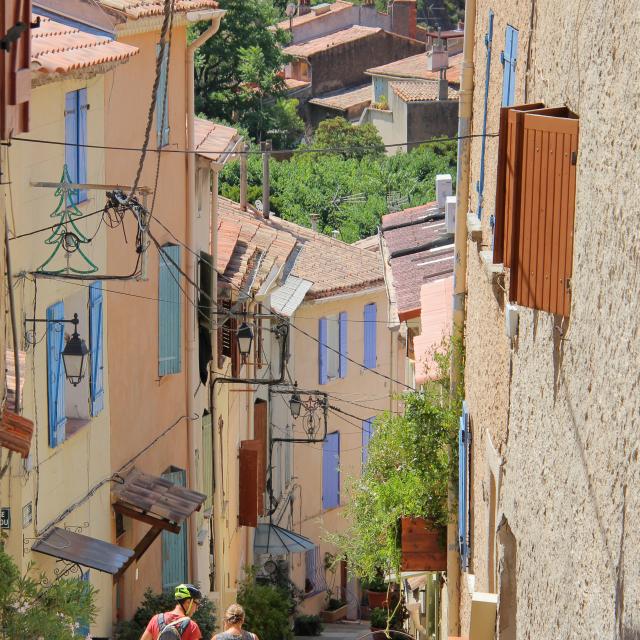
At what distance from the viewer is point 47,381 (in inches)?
470

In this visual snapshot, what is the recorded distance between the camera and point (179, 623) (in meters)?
10.7

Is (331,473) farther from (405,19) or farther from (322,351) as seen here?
(405,19)

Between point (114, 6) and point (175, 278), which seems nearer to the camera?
point (114, 6)

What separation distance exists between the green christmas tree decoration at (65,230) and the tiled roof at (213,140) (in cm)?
518

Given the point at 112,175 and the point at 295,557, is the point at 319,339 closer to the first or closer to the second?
the point at 295,557

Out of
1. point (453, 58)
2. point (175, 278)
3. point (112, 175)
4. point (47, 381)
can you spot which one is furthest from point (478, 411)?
point (453, 58)

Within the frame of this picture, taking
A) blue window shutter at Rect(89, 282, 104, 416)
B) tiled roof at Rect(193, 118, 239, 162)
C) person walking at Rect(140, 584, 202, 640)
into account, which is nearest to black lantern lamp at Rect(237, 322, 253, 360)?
tiled roof at Rect(193, 118, 239, 162)

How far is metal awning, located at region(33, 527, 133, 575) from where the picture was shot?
38.0 ft

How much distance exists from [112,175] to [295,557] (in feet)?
50.0

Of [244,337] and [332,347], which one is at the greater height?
[332,347]

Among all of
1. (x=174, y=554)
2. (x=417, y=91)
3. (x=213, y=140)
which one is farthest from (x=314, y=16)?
(x=174, y=554)

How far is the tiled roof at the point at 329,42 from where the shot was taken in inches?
2393

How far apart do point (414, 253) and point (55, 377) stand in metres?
9.02

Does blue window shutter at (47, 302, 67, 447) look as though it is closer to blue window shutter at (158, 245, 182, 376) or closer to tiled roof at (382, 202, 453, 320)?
blue window shutter at (158, 245, 182, 376)
